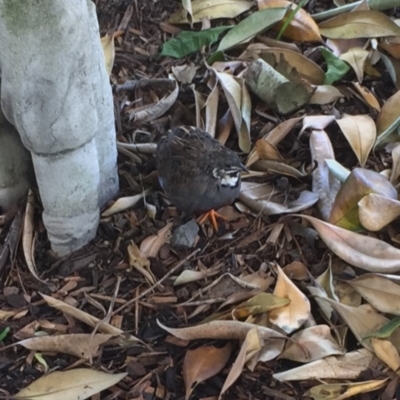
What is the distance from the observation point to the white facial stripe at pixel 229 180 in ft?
7.29

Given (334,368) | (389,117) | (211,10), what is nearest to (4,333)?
(334,368)

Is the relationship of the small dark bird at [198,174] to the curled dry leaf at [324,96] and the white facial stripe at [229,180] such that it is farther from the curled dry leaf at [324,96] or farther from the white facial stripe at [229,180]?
the curled dry leaf at [324,96]

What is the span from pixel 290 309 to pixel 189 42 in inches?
50.3

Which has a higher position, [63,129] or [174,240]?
[63,129]

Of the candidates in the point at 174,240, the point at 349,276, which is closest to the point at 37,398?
the point at 174,240

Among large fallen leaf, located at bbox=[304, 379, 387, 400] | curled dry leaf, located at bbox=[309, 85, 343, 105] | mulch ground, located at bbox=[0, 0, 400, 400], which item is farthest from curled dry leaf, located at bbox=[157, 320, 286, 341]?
curled dry leaf, located at bbox=[309, 85, 343, 105]

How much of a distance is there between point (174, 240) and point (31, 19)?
32.2 inches

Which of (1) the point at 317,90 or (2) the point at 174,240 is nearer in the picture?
(2) the point at 174,240

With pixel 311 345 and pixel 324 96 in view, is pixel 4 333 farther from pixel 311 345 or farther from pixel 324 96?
pixel 324 96

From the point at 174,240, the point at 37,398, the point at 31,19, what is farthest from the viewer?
the point at 174,240

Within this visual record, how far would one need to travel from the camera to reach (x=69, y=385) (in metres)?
1.86

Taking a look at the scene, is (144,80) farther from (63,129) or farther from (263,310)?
(263,310)

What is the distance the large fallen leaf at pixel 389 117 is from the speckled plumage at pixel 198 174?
0.58 m

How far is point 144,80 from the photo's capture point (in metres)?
2.72
